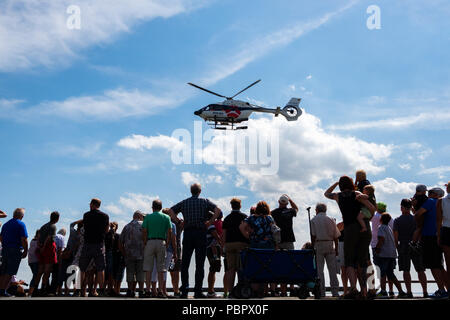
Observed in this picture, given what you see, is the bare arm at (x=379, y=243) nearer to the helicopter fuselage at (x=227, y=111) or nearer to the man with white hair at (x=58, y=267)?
the man with white hair at (x=58, y=267)

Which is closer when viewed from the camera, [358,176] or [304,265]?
[304,265]

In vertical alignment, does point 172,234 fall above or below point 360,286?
above

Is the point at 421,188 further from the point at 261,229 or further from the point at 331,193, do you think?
the point at 261,229

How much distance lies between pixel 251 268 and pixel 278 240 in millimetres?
772

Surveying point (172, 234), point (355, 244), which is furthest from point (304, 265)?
point (172, 234)

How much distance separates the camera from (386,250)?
9.79 m

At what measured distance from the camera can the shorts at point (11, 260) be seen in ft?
31.2

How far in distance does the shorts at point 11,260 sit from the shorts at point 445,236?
8091 millimetres

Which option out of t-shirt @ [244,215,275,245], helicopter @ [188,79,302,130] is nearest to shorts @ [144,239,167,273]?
t-shirt @ [244,215,275,245]

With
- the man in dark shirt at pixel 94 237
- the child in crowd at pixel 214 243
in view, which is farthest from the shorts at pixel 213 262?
the man in dark shirt at pixel 94 237

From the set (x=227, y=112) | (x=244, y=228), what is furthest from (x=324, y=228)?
(x=227, y=112)

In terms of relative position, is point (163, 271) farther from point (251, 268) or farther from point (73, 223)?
point (73, 223)

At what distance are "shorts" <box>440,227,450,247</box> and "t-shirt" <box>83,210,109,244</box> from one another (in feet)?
20.7
